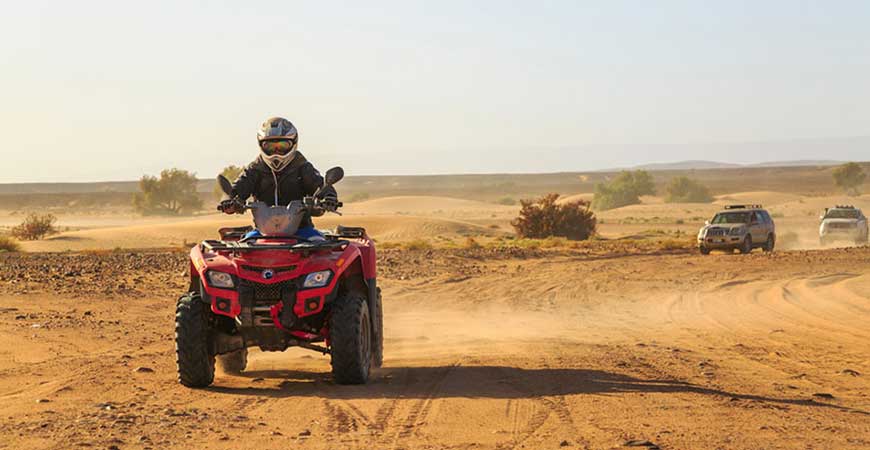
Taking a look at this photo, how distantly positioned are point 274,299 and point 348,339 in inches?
30.4

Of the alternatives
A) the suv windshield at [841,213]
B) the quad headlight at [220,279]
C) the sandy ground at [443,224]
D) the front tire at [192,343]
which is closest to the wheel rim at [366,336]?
the quad headlight at [220,279]

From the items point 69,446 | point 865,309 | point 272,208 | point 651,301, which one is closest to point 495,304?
point 651,301

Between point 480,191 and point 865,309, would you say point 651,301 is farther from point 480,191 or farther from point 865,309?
point 480,191

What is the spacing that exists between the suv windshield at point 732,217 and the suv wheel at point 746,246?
2.63 feet

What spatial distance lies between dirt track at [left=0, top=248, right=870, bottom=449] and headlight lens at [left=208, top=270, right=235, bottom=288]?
1009 millimetres

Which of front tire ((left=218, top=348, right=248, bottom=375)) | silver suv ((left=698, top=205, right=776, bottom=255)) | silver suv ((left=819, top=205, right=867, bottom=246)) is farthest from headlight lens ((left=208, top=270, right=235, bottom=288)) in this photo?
silver suv ((left=819, top=205, right=867, bottom=246))

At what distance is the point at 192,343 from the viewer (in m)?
10.6

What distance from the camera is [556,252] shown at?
38.0 meters

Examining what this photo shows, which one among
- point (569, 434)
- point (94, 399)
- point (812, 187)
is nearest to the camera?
point (569, 434)

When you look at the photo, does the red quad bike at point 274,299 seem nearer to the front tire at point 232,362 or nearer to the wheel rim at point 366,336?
the wheel rim at point 366,336

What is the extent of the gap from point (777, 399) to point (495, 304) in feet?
38.5

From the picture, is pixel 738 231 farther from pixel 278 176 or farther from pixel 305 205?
pixel 305 205

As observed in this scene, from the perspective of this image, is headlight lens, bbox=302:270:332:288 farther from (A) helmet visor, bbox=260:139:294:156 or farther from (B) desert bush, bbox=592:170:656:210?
(B) desert bush, bbox=592:170:656:210

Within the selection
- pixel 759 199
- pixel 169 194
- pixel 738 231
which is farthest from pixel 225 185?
pixel 759 199
